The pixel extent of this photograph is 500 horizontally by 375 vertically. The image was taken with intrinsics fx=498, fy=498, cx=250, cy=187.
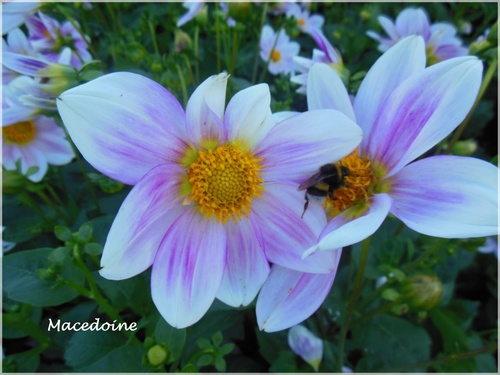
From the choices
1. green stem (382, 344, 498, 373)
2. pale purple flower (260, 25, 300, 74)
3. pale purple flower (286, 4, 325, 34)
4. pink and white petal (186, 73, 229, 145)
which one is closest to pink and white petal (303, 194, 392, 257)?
pink and white petal (186, 73, 229, 145)

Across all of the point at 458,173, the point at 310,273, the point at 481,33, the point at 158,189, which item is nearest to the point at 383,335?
the point at 310,273

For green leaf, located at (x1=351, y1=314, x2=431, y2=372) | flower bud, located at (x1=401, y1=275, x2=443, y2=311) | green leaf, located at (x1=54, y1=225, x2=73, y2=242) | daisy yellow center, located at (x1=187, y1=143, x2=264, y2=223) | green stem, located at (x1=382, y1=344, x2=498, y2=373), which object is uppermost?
daisy yellow center, located at (x1=187, y1=143, x2=264, y2=223)

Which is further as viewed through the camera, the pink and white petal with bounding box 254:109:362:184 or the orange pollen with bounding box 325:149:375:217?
the orange pollen with bounding box 325:149:375:217

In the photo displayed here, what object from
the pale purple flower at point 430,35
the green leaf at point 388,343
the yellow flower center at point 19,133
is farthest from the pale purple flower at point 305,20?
the green leaf at point 388,343

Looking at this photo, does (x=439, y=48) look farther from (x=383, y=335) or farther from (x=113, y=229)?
(x=113, y=229)

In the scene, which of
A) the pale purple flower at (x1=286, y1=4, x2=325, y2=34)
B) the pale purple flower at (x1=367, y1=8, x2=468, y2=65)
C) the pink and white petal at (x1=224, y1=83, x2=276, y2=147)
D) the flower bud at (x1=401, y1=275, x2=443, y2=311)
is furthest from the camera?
the pale purple flower at (x1=286, y1=4, x2=325, y2=34)

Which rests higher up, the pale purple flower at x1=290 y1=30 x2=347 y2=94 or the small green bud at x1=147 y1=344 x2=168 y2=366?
the pale purple flower at x1=290 y1=30 x2=347 y2=94

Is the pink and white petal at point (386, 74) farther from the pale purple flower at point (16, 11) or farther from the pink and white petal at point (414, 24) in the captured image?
the pale purple flower at point (16, 11)

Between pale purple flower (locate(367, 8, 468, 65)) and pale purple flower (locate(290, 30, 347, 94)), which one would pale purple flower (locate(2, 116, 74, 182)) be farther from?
pale purple flower (locate(367, 8, 468, 65))
